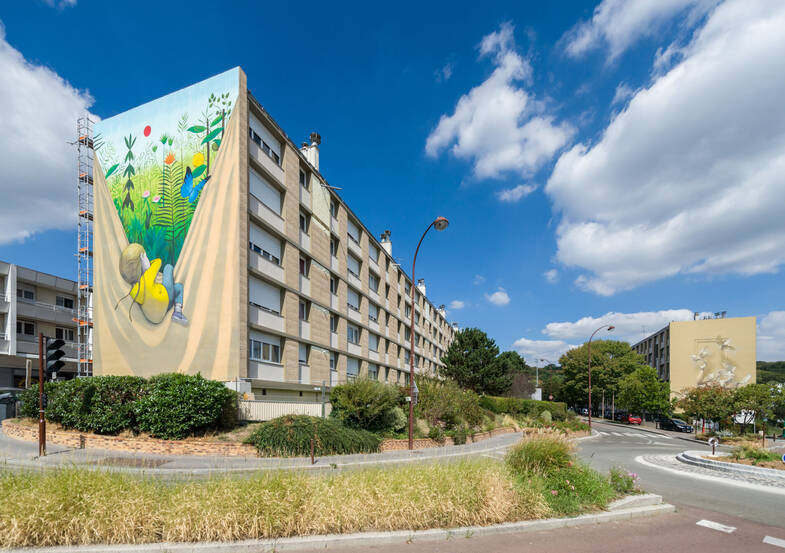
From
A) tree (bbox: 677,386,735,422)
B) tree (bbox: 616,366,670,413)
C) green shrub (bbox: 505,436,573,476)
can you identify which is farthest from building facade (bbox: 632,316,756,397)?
green shrub (bbox: 505,436,573,476)

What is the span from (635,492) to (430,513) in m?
5.03

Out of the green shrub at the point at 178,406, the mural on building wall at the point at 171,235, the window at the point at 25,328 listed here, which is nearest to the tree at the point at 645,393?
the mural on building wall at the point at 171,235

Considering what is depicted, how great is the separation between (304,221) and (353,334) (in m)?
11.0

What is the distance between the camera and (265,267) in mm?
23500

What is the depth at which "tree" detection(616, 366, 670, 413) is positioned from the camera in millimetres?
50747

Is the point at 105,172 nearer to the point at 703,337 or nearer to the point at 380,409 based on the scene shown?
the point at 380,409

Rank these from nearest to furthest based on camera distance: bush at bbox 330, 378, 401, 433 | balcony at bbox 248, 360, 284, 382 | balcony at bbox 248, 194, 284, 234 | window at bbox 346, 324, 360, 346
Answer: bush at bbox 330, 378, 401, 433 < balcony at bbox 248, 360, 284, 382 < balcony at bbox 248, 194, 284, 234 < window at bbox 346, 324, 360, 346

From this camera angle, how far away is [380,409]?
741 inches

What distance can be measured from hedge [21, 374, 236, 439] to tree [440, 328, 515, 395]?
103 feet

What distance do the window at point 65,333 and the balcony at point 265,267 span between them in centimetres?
2691

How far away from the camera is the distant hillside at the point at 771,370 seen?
89562 millimetres

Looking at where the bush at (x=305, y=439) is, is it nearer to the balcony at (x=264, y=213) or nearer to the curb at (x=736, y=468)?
the balcony at (x=264, y=213)

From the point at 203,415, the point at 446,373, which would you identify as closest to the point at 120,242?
the point at 203,415

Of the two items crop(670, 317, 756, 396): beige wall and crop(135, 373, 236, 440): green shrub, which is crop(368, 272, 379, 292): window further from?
crop(670, 317, 756, 396): beige wall
